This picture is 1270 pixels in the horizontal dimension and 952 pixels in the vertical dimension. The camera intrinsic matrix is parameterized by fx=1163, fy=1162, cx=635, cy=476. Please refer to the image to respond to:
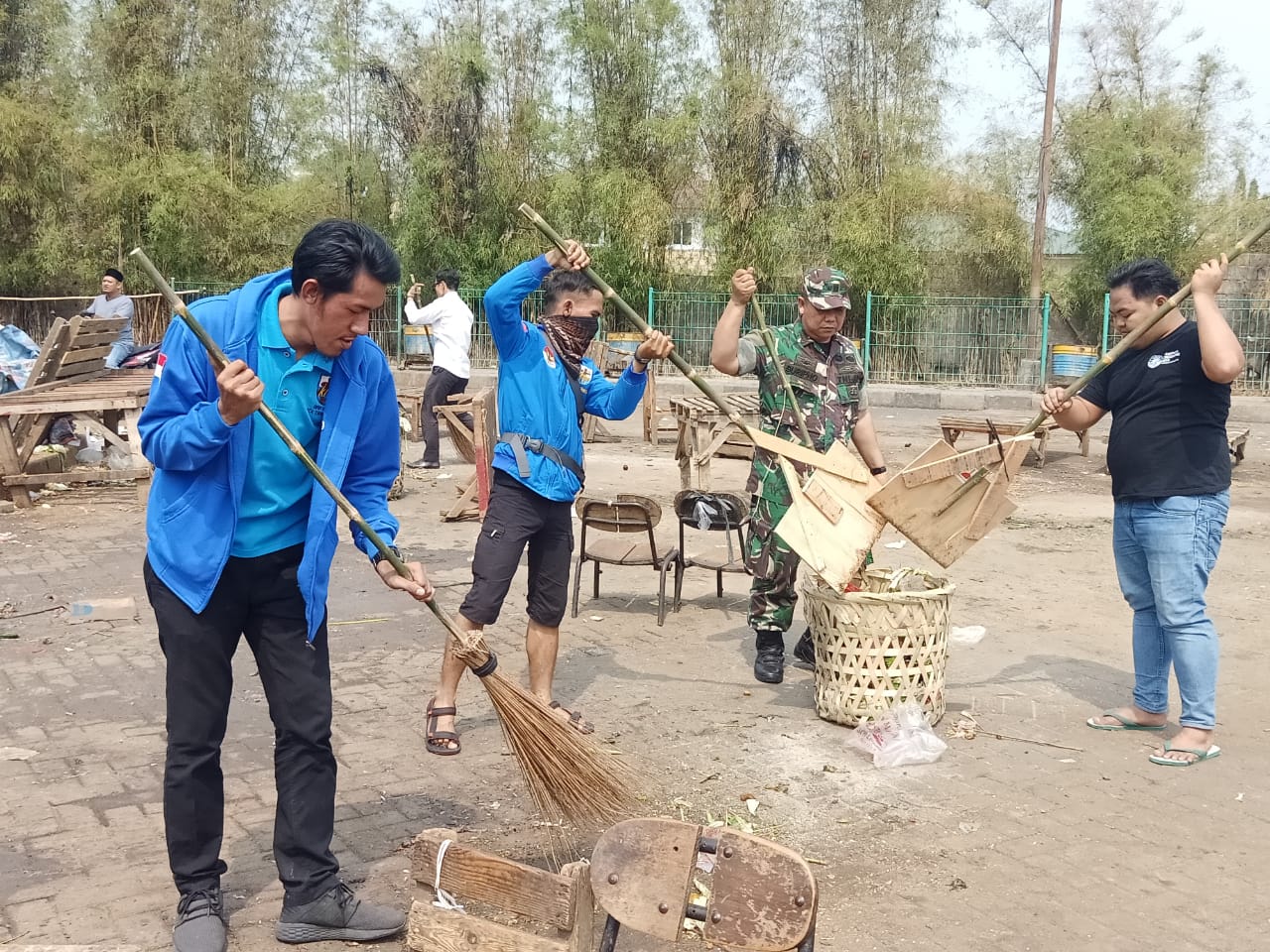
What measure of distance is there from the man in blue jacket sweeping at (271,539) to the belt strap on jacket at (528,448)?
1.30 m

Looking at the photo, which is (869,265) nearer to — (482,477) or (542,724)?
(482,477)

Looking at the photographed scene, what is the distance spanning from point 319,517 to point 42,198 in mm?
21278

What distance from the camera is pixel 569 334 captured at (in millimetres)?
4664

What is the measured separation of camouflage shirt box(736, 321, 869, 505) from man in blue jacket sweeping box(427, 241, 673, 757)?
739 millimetres

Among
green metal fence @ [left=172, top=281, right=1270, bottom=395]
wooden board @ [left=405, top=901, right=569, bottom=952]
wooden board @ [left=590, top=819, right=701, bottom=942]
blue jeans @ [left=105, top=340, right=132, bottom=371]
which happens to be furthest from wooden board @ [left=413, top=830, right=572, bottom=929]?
green metal fence @ [left=172, top=281, right=1270, bottom=395]

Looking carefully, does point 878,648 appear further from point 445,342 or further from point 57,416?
point 57,416

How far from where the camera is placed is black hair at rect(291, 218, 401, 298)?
2.72 meters

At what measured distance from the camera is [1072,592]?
23.5ft

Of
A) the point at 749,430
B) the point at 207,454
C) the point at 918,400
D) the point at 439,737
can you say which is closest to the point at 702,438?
the point at 749,430

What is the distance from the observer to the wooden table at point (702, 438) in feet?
28.3

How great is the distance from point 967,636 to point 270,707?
4.10 meters

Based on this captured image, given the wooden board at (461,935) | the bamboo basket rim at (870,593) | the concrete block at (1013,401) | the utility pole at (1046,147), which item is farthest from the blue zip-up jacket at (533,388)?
the utility pole at (1046,147)

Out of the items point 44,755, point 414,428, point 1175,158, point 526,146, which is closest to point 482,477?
point 44,755

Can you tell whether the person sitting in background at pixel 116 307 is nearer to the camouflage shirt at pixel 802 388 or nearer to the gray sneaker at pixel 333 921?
the camouflage shirt at pixel 802 388
